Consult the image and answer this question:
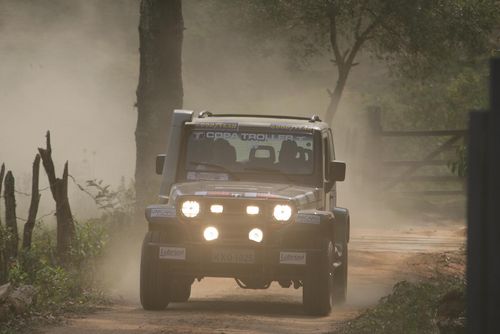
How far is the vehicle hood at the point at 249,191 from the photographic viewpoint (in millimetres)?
12344

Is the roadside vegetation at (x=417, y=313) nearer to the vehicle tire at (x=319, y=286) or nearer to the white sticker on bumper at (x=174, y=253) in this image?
the vehicle tire at (x=319, y=286)

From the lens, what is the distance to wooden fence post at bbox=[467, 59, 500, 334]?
16.4 ft

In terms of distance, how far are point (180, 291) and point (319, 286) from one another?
6.28 ft

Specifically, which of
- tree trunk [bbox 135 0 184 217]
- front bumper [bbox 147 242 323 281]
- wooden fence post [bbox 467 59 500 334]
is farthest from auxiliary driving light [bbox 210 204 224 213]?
wooden fence post [bbox 467 59 500 334]

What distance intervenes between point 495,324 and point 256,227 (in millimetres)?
7202

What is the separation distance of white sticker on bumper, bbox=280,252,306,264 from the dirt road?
1.78 ft

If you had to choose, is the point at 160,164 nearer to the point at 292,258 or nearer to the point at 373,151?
the point at 292,258

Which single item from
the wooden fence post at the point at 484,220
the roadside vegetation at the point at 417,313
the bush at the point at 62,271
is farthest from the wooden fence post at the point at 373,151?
the wooden fence post at the point at 484,220

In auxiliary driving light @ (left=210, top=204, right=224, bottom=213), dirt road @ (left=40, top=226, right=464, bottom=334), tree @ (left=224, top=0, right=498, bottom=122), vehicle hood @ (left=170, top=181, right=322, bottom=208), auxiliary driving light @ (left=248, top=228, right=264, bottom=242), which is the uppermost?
tree @ (left=224, top=0, right=498, bottom=122)

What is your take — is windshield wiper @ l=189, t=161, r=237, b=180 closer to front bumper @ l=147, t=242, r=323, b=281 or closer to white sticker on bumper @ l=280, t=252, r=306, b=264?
front bumper @ l=147, t=242, r=323, b=281

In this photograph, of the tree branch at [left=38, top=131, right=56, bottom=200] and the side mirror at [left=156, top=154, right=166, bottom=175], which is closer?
the side mirror at [left=156, top=154, right=166, bottom=175]

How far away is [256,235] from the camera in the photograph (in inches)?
483

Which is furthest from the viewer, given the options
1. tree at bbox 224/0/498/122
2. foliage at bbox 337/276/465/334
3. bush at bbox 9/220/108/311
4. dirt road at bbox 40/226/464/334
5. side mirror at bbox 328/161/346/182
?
tree at bbox 224/0/498/122

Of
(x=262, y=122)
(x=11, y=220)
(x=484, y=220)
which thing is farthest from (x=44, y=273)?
(x=484, y=220)
